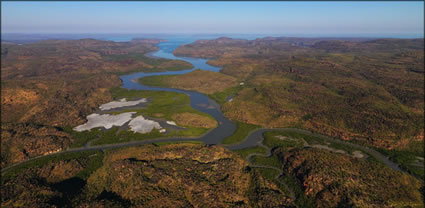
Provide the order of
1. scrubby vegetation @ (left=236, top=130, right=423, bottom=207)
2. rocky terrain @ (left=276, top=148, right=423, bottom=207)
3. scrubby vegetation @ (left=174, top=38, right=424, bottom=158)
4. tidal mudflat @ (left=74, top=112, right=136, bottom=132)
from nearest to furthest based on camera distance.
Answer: rocky terrain @ (left=276, top=148, right=423, bottom=207) < scrubby vegetation @ (left=236, top=130, right=423, bottom=207) < scrubby vegetation @ (left=174, top=38, right=424, bottom=158) < tidal mudflat @ (left=74, top=112, right=136, bottom=132)

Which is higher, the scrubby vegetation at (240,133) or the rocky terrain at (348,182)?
the scrubby vegetation at (240,133)

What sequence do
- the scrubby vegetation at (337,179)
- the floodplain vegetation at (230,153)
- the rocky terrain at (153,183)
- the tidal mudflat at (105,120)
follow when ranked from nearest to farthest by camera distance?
the rocky terrain at (153,183), the scrubby vegetation at (337,179), the floodplain vegetation at (230,153), the tidal mudflat at (105,120)

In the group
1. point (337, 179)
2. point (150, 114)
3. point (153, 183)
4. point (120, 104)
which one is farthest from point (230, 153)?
point (120, 104)

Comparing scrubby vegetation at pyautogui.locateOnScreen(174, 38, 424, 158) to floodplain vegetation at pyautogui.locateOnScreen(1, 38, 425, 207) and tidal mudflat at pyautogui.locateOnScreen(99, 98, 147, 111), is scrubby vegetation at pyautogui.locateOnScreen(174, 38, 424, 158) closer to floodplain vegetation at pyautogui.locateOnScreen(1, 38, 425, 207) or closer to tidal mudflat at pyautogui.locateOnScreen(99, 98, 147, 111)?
floodplain vegetation at pyautogui.locateOnScreen(1, 38, 425, 207)

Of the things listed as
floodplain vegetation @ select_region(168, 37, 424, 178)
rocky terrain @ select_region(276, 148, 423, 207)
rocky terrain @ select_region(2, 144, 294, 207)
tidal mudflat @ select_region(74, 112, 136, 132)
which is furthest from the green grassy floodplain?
rocky terrain @ select_region(276, 148, 423, 207)

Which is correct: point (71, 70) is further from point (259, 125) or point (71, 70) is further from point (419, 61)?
point (419, 61)

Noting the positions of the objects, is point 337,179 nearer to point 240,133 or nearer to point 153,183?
point 240,133

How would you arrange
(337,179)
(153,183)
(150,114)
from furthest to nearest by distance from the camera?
(150,114), (337,179), (153,183)

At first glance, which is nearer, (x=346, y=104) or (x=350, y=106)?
(x=350, y=106)

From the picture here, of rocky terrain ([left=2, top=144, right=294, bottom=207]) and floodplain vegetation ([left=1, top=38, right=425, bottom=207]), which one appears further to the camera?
floodplain vegetation ([left=1, top=38, right=425, bottom=207])

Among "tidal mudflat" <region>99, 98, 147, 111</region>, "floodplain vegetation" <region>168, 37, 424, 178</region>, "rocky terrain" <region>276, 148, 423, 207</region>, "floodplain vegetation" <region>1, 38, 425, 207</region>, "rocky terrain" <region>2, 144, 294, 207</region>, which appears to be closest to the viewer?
"rocky terrain" <region>2, 144, 294, 207</region>

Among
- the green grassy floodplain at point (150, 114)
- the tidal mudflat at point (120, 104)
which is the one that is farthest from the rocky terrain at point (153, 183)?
the tidal mudflat at point (120, 104)

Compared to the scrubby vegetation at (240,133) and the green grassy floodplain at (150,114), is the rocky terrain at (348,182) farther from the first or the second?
the green grassy floodplain at (150,114)

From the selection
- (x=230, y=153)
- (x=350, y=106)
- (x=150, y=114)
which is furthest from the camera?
(x=150, y=114)
